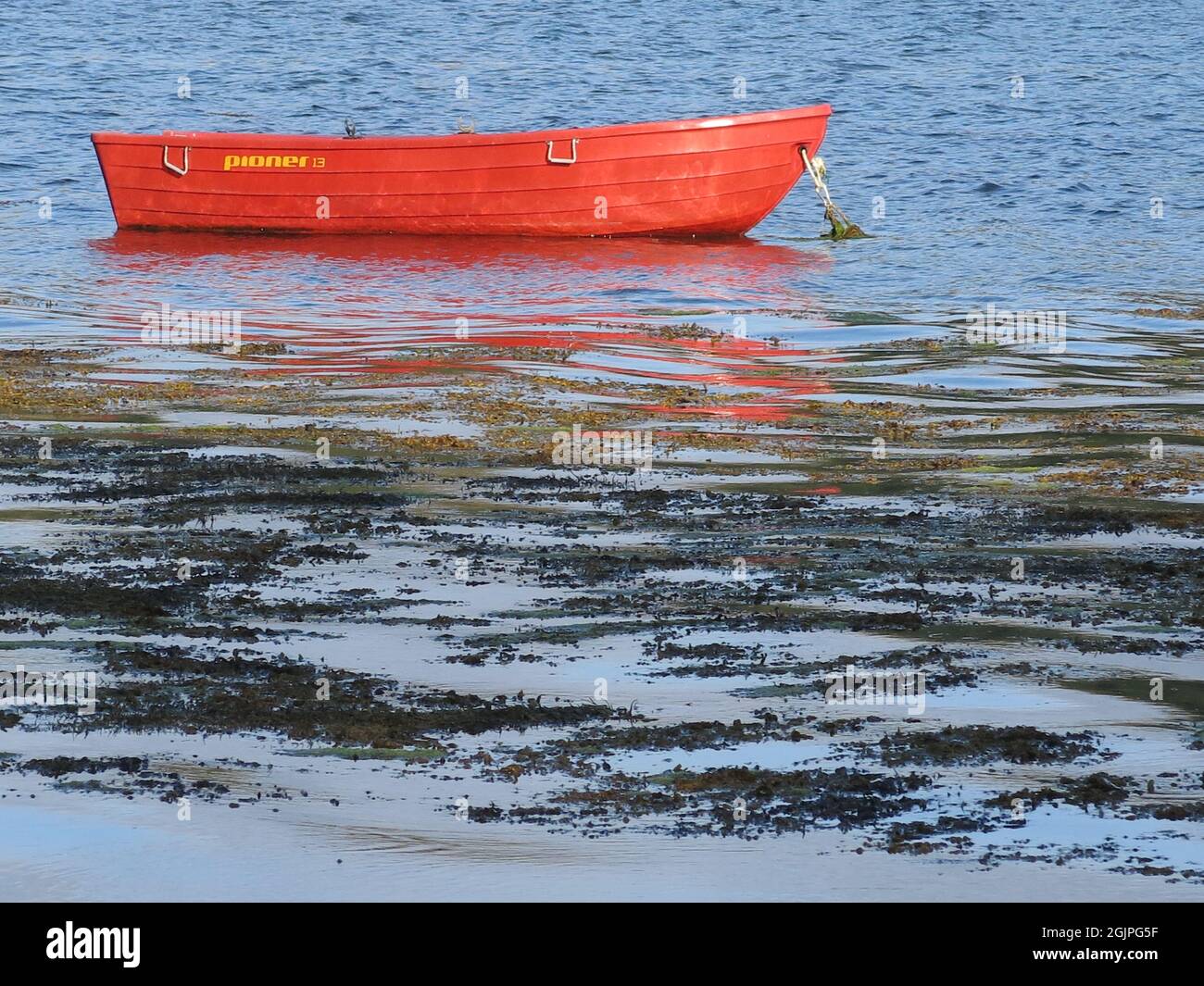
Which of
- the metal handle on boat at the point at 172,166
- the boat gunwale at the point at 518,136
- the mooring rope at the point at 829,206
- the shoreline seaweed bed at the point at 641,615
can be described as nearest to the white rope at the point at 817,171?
the mooring rope at the point at 829,206

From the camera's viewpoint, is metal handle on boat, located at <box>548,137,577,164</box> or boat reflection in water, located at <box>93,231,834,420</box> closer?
boat reflection in water, located at <box>93,231,834,420</box>

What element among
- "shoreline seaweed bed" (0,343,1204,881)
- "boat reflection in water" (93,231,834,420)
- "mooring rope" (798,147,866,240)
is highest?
"mooring rope" (798,147,866,240)

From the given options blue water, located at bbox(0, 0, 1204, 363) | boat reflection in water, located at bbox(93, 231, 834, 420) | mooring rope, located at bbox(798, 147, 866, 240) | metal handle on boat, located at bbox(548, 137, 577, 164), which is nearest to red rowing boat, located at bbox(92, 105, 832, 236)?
metal handle on boat, located at bbox(548, 137, 577, 164)

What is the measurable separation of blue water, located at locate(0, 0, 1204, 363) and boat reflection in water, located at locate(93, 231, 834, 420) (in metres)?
0.09

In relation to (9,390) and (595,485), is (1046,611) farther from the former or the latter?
(9,390)

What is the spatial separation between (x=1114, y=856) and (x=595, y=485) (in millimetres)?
5689

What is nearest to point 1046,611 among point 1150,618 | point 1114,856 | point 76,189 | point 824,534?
point 1150,618

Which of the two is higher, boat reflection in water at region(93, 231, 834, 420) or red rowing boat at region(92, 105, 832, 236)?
red rowing boat at region(92, 105, 832, 236)

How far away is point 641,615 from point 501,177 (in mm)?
17087

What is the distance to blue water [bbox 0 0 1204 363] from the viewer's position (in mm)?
22922

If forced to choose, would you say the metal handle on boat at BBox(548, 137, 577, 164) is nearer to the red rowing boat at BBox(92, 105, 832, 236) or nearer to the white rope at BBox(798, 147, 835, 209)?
the red rowing boat at BBox(92, 105, 832, 236)

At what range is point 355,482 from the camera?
11.3m

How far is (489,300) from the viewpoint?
21891mm

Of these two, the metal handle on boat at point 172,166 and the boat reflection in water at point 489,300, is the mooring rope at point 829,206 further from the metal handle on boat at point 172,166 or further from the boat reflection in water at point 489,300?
the metal handle on boat at point 172,166
